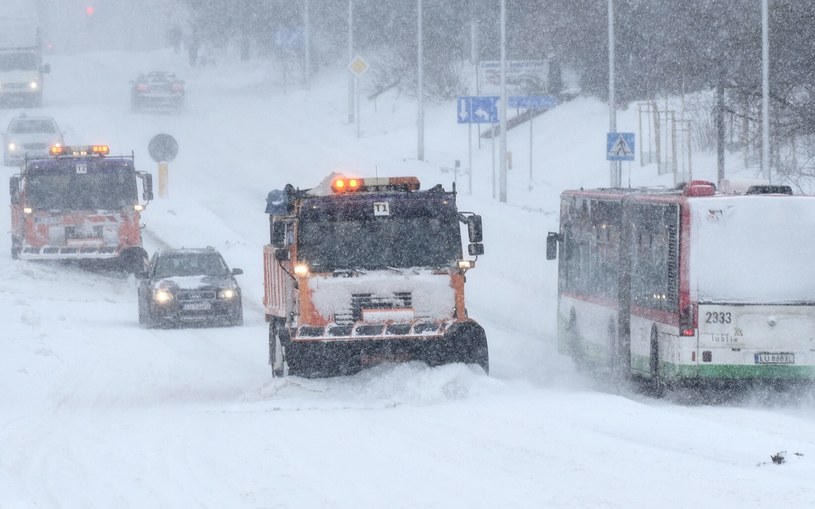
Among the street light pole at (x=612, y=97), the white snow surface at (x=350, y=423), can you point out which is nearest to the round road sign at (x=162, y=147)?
the white snow surface at (x=350, y=423)

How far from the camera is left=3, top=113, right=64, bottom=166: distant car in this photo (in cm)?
5081

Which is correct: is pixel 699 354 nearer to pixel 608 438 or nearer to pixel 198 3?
pixel 608 438

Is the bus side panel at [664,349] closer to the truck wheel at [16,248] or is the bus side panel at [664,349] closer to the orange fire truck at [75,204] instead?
the orange fire truck at [75,204]

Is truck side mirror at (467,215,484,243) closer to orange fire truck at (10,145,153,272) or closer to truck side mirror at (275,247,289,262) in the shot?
truck side mirror at (275,247,289,262)

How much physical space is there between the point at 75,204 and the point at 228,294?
5.67m

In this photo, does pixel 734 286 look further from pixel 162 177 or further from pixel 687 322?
pixel 162 177

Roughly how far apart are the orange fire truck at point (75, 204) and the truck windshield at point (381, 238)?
14.3 metres

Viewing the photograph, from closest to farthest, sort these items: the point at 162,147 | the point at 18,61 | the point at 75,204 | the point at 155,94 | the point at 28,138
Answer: the point at 75,204 → the point at 162,147 → the point at 28,138 → the point at 18,61 → the point at 155,94

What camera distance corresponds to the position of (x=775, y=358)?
1655 cm

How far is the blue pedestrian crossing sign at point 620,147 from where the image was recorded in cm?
3866

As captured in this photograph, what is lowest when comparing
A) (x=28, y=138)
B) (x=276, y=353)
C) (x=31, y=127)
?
(x=276, y=353)

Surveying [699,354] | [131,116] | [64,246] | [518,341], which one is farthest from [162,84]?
[699,354]

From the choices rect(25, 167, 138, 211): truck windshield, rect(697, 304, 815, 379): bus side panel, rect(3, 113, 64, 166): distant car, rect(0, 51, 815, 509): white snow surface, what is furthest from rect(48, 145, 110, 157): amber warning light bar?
rect(3, 113, 64, 166): distant car

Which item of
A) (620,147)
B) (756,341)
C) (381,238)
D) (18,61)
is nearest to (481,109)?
(620,147)
